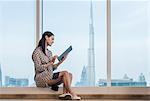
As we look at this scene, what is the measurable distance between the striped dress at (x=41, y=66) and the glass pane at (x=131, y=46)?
1.33 metres

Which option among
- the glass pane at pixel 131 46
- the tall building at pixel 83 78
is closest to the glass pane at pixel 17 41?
the tall building at pixel 83 78

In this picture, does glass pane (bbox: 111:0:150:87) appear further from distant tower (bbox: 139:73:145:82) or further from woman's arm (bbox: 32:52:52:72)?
woman's arm (bbox: 32:52:52:72)

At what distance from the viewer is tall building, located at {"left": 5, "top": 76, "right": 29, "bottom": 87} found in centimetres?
587

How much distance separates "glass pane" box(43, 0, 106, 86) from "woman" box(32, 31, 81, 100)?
2.39ft

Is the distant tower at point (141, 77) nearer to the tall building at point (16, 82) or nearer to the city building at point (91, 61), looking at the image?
the city building at point (91, 61)

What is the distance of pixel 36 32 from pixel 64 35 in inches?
19.9

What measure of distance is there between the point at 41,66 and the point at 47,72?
0.14 meters

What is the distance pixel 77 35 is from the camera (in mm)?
5957

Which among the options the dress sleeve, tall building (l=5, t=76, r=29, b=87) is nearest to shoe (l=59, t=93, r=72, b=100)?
the dress sleeve

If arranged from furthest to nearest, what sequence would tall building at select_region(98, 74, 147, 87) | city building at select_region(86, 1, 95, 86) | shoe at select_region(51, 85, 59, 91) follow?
1. city building at select_region(86, 1, 95, 86)
2. tall building at select_region(98, 74, 147, 87)
3. shoe at select_region(51, 85, 59, 91)

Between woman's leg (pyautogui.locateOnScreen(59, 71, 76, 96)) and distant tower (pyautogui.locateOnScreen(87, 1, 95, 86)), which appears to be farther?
distant tower (pyautogui.locateOnScreen(87, 1, 95, 86))

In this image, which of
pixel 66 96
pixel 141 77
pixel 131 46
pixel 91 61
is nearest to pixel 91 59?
pixel 91 61

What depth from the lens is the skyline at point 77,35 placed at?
19.3ft

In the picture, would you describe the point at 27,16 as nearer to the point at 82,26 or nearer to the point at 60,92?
the point at 82,26
